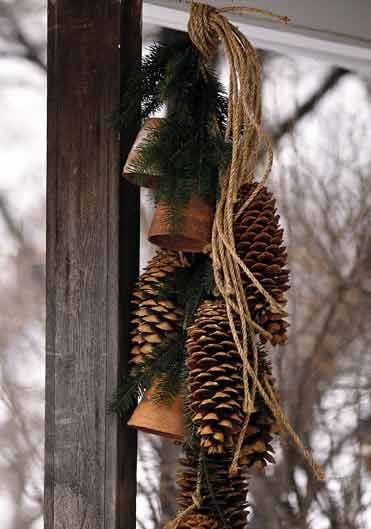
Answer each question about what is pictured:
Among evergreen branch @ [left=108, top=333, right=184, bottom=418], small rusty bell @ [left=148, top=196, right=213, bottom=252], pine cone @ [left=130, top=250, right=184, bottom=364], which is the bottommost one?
evergreen branch @ [left=108, top=333, right=184, bottom=418]

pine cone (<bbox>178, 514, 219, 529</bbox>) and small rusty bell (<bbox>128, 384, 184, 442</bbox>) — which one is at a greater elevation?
small rusty bell (<bbox>128, 384, 184, 442</bbox>)

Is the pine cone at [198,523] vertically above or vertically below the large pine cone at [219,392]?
below

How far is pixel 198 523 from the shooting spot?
85 cm

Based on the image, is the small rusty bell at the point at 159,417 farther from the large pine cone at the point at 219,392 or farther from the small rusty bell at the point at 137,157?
the small rusty bell at the point at 137,157

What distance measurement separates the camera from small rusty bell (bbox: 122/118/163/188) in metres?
0.84

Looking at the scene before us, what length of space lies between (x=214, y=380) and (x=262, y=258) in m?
0.15

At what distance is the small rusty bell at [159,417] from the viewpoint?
0.84 m

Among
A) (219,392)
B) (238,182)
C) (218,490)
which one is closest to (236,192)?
(238,182)

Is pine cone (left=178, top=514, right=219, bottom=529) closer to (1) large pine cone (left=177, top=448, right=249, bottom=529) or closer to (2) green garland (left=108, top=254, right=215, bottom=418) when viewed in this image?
(1) large pine cone (left=177, top=448, right=249, bottom=529)

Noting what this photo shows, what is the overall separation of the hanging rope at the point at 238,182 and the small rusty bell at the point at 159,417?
0.27ft

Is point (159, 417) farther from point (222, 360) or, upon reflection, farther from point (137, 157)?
point (137, 157)

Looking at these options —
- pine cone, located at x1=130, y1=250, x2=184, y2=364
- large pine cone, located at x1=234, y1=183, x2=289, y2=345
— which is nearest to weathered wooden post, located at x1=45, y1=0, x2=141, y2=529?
pine cone, located at x1=130, y1=250, x2=184, y2=364

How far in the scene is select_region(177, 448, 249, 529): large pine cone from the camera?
34.0 inches

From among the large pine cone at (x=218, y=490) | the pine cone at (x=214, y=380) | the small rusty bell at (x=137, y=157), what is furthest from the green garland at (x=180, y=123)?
the large pine cone at (x=218, y=490)
